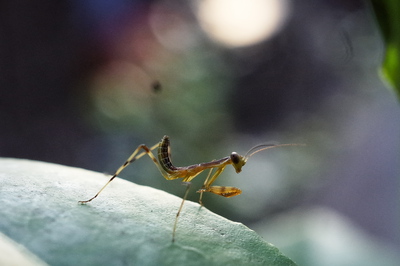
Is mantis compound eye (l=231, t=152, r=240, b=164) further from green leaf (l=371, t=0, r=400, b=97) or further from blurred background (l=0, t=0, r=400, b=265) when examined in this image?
blurred background (l=0, t=0, r=400, b=265)

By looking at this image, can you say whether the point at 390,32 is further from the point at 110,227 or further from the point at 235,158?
the point at 235,158

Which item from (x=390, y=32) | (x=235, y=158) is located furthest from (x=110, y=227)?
(x=235, y=158)

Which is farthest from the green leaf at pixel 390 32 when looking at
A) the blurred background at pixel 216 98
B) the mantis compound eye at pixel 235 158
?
the blurred background at pixel 216 98

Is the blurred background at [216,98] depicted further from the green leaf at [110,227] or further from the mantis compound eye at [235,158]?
the green leaf at [110,227]

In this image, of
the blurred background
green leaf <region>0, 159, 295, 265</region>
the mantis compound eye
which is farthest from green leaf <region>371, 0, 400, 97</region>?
the blurred background

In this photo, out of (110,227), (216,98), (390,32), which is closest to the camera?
(110,227)

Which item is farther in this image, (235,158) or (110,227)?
(235,158)
